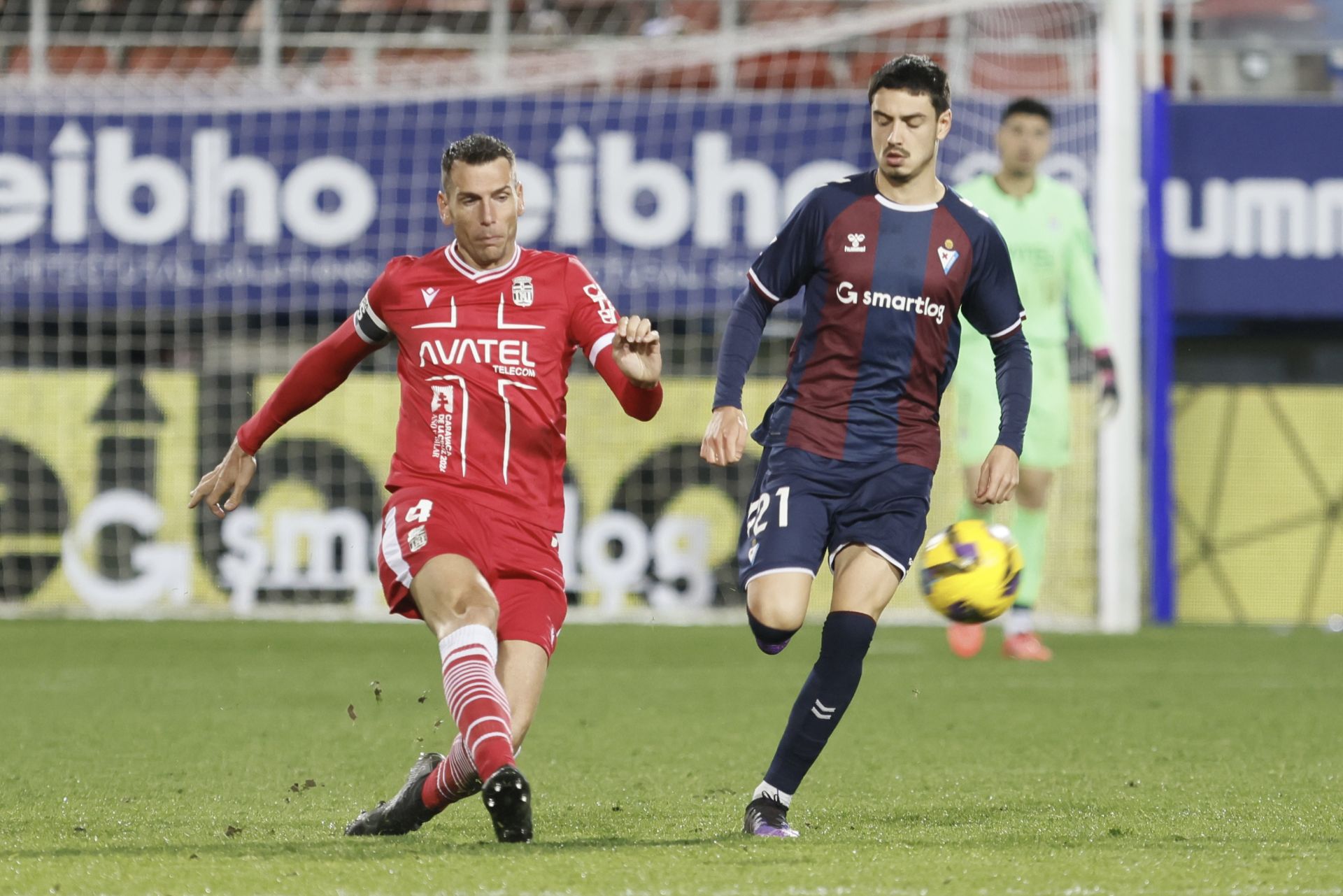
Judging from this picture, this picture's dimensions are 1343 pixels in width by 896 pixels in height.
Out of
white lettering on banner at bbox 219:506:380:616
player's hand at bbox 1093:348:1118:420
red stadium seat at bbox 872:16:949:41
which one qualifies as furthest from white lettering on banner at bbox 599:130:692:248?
player's hand at bbox 1093:348:1118:420

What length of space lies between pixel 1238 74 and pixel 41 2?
7729 millimetres

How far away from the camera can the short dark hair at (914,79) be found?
480 cm

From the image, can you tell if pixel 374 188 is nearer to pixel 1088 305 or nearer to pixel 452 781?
pixel 1088 305

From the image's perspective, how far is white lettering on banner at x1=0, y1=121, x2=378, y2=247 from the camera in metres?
12.1

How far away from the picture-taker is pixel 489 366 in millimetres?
4637

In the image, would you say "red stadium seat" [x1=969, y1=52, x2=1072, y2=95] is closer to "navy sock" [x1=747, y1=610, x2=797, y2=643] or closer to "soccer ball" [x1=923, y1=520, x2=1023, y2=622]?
"soccer ball" [x1=923, y1=520, x2=1023, y2=622]

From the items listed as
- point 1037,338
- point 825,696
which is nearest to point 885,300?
point 825,696

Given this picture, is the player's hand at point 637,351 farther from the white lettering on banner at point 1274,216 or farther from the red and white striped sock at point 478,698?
the white lettering on banner at point 1274,216

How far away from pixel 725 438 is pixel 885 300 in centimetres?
58

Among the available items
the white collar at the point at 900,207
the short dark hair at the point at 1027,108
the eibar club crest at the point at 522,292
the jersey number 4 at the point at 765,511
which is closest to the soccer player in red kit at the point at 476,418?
the eibar club crest at the point at 522,292

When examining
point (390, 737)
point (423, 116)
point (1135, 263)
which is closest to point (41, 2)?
point (423, 116)

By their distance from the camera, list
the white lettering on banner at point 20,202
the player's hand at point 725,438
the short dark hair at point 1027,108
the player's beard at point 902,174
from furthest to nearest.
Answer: the white lettering on banner at point 20,202 < the short dark hair at point 1027,108 < the player's beard at point 902,174 < the player's hand at point 725,438

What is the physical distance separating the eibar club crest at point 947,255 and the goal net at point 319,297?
23.9ft

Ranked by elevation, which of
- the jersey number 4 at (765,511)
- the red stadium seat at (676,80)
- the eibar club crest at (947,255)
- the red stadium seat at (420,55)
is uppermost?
the red stadium seat at (420,55)
